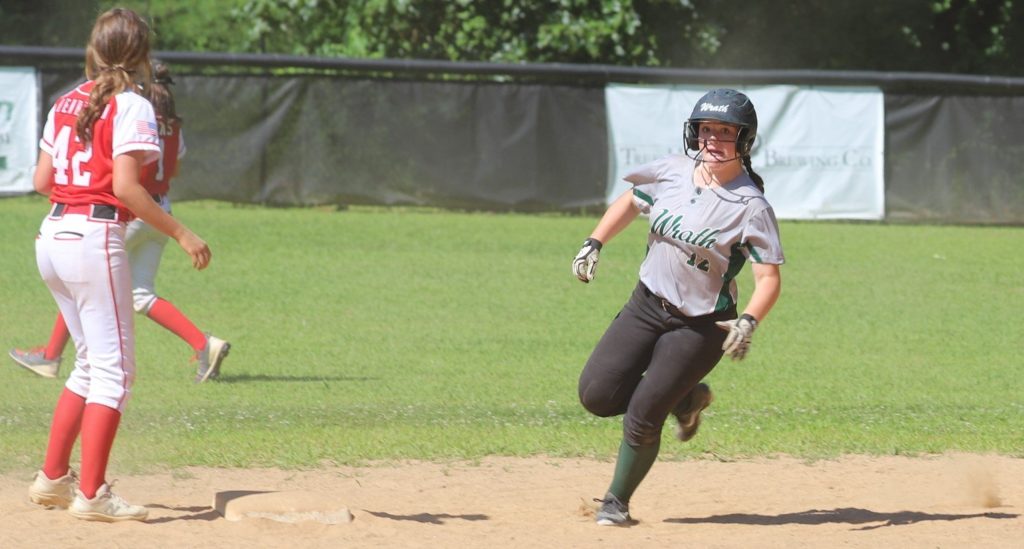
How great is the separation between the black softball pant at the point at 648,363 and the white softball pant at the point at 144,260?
3365 mm

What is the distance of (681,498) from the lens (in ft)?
20.2

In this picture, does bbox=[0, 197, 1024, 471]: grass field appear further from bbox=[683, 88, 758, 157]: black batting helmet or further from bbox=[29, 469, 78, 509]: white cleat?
bbox=[683, 88, 758, 157]: black batting helmet

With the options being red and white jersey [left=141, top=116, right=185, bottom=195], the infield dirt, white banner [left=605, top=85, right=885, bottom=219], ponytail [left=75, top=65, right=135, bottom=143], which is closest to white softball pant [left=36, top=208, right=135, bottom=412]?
ponytail [left=75, top=65, right=135, bottom=143]

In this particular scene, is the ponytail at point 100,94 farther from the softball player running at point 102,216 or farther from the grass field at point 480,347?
the grass field at point 480,347

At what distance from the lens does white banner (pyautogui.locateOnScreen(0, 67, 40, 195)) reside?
16.3 m

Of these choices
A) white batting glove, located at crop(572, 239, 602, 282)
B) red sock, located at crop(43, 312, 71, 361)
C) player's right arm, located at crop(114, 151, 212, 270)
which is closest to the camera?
player's right arm, located at crop(114, 151, 212, 270)

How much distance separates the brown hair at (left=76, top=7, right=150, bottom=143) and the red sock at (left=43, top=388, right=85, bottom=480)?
1.01 meters

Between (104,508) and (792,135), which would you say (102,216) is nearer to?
(104,508)

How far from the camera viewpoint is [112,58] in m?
4.94

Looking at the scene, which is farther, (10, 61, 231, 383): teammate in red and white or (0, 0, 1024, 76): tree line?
(0, 0, 1024, 76): tree line

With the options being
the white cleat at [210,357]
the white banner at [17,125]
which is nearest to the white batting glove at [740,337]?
the white cleat at [210,357]

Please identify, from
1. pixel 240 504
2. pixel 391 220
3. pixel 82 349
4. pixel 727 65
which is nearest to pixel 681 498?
pixel 240 504

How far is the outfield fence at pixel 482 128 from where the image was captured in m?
17.2

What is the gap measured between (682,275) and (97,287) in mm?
2185
